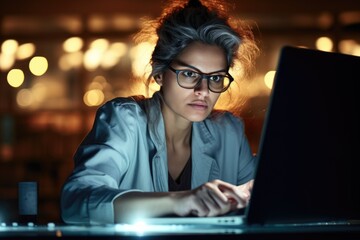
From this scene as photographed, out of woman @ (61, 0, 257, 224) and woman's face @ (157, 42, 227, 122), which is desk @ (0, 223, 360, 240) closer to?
woman @ (61, 0, 257, 224)

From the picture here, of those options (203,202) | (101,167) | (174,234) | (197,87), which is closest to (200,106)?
(197,87)

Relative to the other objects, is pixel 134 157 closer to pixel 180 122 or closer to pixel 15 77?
pixel 180 122

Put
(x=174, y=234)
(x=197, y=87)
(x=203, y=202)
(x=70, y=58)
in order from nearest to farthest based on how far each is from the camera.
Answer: (x=174, y=234), (x=203, y=202), (x=197, y=87), (x=70, y=58)

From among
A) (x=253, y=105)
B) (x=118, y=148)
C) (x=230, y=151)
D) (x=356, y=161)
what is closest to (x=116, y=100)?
(x=118, y=148)

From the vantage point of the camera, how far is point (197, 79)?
2201 mm

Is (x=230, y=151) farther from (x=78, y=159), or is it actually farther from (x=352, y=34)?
(x=352, y=34)

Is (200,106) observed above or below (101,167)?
above

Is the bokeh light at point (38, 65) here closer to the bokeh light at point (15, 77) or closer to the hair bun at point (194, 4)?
the bokeh light at point (15, 77)

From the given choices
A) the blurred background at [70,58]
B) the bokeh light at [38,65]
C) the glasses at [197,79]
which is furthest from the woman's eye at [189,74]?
the bokeh light at [38,65]

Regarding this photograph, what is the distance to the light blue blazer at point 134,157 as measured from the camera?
5.29 ft

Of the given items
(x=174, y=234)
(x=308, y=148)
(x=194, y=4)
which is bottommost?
(x=174, y=234)

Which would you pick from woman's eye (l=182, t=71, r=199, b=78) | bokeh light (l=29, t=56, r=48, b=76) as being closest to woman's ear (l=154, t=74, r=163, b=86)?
woman's eye (l=182, t=71, r=199, b=78)

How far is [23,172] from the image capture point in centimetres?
671

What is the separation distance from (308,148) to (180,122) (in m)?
1.07
